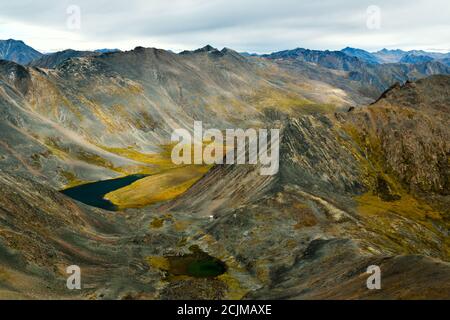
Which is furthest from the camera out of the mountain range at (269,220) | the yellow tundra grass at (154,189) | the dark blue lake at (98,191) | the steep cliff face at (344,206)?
the yellow tundra grass at (154,189)

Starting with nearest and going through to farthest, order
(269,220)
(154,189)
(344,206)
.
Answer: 1. (269,220)
2. (344,206)
3. (154,189)

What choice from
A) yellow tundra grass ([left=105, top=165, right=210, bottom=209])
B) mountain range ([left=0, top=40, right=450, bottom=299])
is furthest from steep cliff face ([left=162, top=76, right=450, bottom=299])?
yellow tundra grass ([left=105, top=165, right=210, bottom=209])

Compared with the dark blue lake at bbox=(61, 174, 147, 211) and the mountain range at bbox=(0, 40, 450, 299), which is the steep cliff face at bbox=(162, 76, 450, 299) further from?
the dark blue lake at bbox=(61, 174, 147, 211)

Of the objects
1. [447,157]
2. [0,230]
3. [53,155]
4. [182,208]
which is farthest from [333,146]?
[53,155]

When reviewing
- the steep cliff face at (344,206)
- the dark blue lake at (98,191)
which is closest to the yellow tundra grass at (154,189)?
the dark blue lake at (98,191)

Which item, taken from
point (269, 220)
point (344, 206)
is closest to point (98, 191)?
point (269, 220)

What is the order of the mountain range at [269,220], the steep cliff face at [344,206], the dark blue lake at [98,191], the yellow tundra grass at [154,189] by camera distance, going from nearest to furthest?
the steep cliff face at [344,206] < the mountain range at [269,220] < the dark blue lake at [98,191] < the yellow tundra grass at [154,189]

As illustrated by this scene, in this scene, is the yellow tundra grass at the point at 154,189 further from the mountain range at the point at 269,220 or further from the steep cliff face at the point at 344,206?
the steep cliff face at the point at 344,206

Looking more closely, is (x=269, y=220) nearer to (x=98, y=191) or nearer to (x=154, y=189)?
(x=154, y=189)

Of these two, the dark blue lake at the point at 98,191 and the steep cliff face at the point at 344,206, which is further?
the dark blue lake at the point at 98,191
